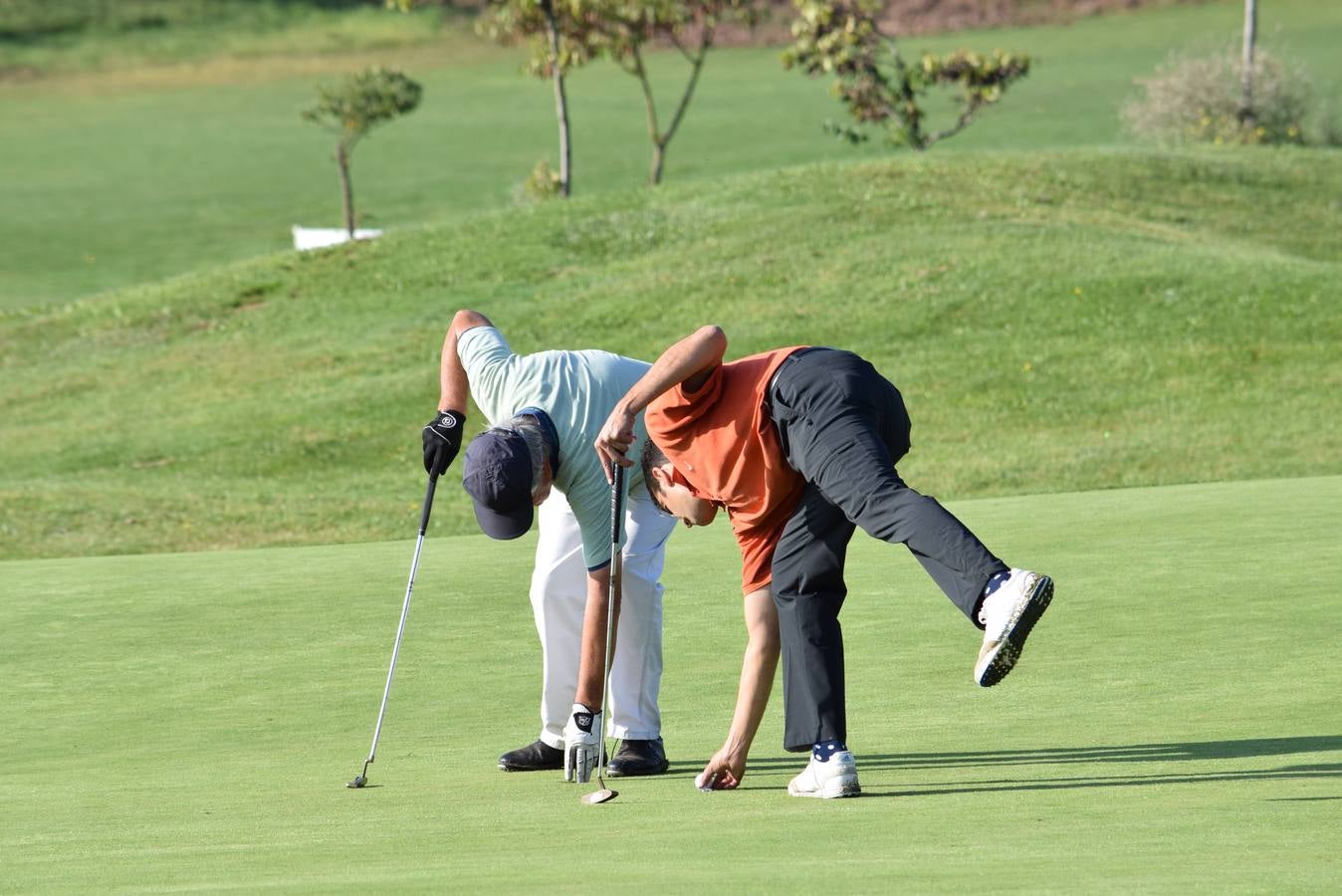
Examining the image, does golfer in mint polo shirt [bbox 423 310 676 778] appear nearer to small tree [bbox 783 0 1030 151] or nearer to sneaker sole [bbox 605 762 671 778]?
sneaker sole [bbox 605 762 671 778]

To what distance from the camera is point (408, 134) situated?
66.5m

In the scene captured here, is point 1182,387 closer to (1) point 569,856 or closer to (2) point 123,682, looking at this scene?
(2) point 123,682

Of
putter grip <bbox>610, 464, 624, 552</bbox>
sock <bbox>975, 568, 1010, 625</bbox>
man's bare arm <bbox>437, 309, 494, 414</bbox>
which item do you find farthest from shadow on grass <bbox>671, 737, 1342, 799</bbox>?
man's bare arm <bbox>437, 309, 494, 414</bbox>

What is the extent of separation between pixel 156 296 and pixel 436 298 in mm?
4609

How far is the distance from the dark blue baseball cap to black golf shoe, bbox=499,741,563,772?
2.68ft

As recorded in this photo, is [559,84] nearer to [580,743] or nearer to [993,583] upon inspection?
[580,743]

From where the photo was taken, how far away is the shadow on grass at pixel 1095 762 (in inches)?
210

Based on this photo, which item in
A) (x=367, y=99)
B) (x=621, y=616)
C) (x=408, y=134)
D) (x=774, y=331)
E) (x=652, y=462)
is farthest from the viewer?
(x=408, y=134)

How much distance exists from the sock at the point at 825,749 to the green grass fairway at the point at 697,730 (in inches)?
6.9

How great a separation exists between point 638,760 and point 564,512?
89 centimetres

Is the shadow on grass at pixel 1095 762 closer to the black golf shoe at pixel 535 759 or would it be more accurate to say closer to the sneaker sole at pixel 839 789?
the sneaker sole at pixel 839 789

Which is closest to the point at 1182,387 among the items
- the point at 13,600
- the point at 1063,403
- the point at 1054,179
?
the point at 1063,403

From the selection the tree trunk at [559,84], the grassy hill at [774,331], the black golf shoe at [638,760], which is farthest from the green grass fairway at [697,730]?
the tree trunk at [559,84]

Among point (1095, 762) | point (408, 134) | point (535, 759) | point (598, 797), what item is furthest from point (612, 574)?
point (408, 134)
